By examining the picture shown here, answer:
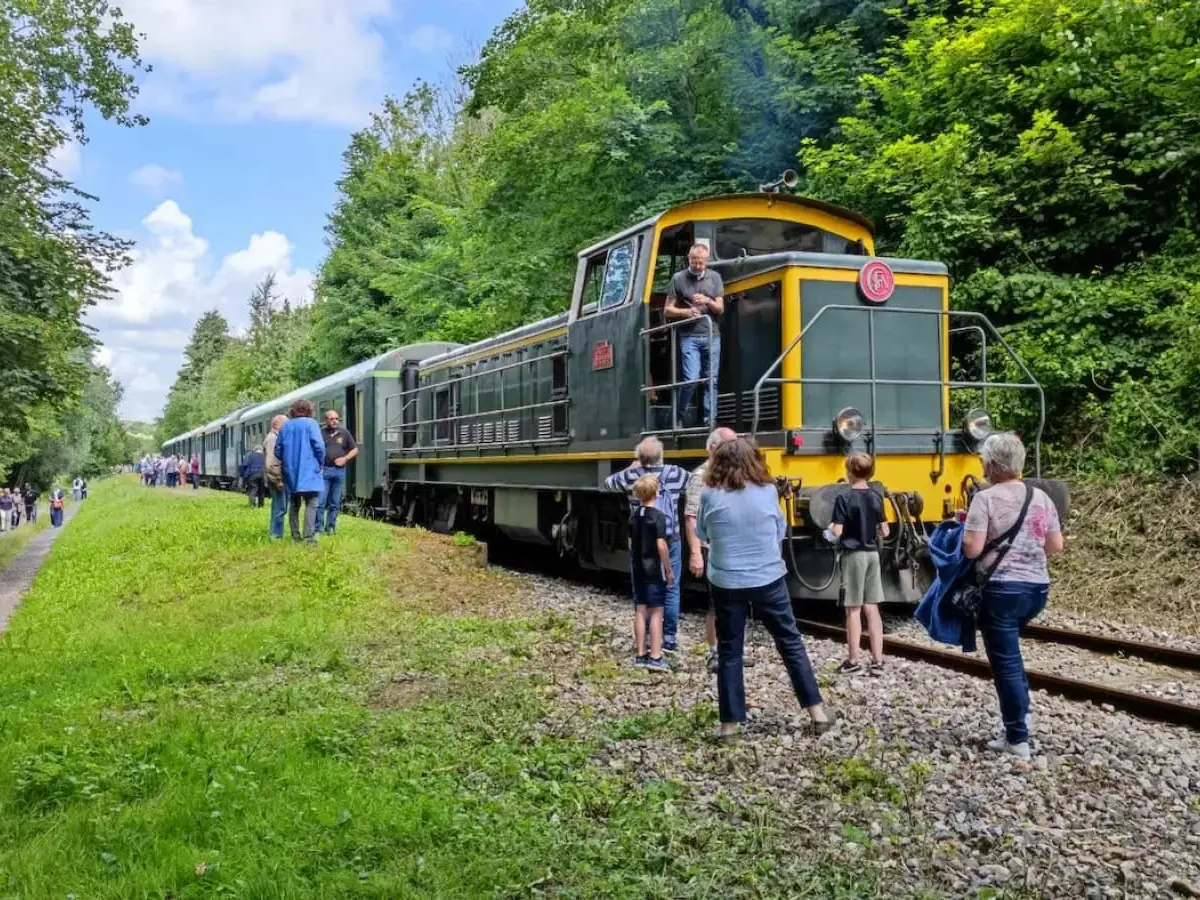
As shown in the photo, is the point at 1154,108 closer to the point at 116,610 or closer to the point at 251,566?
the point at 251,566

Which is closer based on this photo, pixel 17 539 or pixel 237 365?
pixel 17 539

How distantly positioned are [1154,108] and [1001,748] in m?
11.1

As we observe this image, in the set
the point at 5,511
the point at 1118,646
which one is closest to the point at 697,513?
the point at 1118,646

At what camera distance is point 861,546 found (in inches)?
295

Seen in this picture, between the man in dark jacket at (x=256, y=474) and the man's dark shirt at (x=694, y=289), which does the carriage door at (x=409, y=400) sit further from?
the man's dark shirt at (x=694, y=289)

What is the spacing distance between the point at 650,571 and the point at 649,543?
203 millimetres

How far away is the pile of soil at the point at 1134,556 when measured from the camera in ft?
32.3

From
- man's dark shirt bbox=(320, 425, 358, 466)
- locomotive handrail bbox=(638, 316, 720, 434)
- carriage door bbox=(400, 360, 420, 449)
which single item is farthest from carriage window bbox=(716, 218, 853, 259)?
carriage door bbox=(400, 360, 420, 449)

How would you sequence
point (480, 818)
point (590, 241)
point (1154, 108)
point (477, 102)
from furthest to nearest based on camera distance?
1. point (477, 102)
2. point (590, 241)
3. point (1154, 108)
4. point (480, 818)

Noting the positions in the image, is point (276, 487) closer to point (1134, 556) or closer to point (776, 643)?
point (776, 643)

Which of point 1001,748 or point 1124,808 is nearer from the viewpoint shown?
point 1124,808

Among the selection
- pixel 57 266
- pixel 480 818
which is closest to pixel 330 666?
pixel 480 818

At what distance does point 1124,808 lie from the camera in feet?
14.9

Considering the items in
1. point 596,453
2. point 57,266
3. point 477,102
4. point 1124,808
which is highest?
point 477,102
